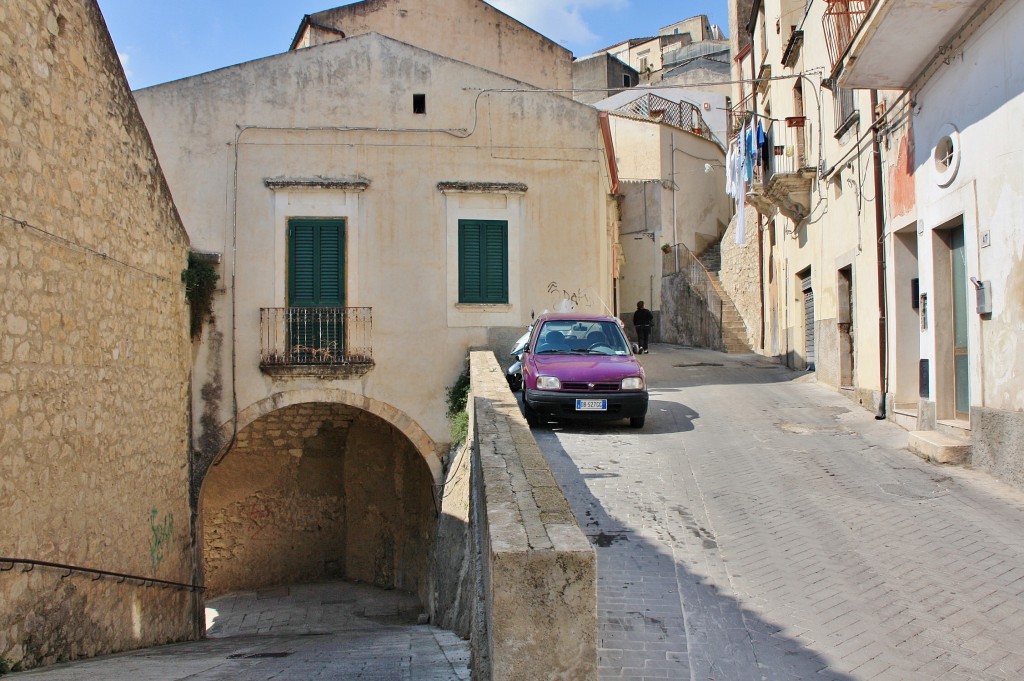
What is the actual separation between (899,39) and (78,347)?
9.29 metres

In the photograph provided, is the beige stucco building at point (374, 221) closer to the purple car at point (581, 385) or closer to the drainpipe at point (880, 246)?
the purple car at point (581, 385)

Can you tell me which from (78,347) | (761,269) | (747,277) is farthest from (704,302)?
(78,347)

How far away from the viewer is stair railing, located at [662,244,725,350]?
25.4m

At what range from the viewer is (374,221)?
14.7 meters

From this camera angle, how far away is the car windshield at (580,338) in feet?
38.3

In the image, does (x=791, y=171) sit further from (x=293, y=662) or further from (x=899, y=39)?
(x=293, y=662)

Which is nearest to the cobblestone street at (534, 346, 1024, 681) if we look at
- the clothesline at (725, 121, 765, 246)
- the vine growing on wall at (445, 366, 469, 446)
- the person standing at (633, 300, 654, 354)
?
the vine growing on wall at (445, 366, 469, 446)

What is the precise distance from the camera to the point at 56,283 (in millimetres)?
7266

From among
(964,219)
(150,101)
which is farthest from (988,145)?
(150,101)

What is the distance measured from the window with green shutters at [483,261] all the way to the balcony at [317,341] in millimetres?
1866

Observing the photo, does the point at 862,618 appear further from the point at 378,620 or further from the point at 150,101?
the point at 150,101

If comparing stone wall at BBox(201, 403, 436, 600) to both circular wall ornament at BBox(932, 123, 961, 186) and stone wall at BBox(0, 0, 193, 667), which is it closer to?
stone wall at BBox(0, 0, 193, 667)

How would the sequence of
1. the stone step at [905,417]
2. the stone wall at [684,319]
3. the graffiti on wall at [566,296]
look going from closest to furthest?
the stone step at [905,417] < the graffiti on wall at [566,296] < the stone wall at [684,319]

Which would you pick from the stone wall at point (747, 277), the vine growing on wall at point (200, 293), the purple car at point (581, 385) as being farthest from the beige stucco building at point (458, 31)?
the purple car at point (581, 385)
